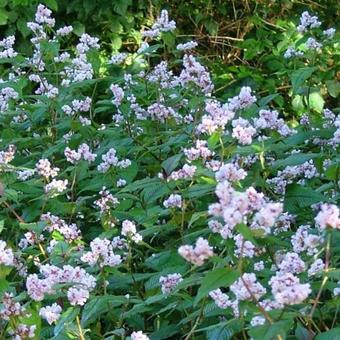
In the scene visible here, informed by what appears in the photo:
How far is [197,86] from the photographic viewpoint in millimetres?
3398

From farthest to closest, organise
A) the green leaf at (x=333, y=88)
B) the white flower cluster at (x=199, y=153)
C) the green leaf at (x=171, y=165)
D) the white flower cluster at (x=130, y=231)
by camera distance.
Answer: the green leaf at (x=333, y=88) → the green leaf at (x=171, y=165) → the white flower cluster at (x=199, y=153) → the white flower cluster at (x=130, y=231)

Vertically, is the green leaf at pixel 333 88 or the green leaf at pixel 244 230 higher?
the green leaf at pixel 244 230

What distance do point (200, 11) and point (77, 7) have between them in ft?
3.99

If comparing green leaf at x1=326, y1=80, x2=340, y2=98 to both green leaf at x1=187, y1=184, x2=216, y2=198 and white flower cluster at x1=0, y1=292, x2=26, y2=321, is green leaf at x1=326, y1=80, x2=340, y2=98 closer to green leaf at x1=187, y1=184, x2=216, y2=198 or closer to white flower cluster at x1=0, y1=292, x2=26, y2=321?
green leaf at x1=187, y1=184, x2=216, y2=198

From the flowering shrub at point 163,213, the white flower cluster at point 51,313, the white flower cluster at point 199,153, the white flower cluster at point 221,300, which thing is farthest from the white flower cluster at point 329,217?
the white flower cluster at point 199,153

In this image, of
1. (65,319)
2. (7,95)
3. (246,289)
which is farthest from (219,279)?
(7,95)

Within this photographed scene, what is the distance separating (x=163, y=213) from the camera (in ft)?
8.20

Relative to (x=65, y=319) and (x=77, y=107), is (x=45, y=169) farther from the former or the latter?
(x=65, y=319)

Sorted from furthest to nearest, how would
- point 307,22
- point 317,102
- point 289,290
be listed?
point 317,102, point 307,22, point 289,290

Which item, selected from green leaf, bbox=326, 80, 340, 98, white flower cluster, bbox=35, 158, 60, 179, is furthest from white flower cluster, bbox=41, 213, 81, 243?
green leaf, bbox=326, 80, 340, 98

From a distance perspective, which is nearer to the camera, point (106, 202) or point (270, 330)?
point (270, 330)

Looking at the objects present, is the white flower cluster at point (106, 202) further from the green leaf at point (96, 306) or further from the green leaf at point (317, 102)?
the green leaf at point (317, 102)

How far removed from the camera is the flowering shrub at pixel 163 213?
1.75 meters

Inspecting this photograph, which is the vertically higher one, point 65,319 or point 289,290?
point 289,290
